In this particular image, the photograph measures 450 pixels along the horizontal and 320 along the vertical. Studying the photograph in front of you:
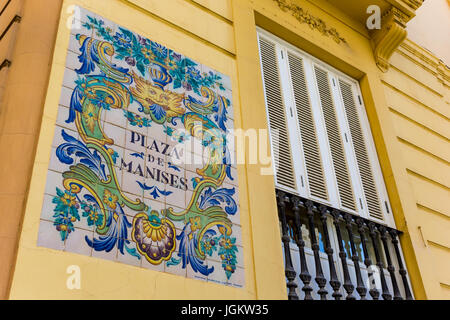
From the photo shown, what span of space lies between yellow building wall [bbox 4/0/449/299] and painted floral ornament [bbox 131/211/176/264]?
15 centimetres

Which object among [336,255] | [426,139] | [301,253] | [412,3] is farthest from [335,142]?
[412,3]

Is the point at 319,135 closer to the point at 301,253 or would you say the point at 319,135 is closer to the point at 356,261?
the point at 356,261

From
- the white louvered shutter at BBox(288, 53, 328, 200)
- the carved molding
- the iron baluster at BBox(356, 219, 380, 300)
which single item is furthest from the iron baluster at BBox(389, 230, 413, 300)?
the carved molding

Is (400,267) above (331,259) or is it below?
above

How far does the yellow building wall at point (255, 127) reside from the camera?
3553mm

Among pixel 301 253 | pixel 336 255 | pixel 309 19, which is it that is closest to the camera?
pixel 301 253

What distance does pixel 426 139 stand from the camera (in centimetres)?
779

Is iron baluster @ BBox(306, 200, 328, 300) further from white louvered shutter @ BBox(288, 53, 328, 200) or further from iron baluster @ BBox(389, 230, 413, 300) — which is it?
iron baluster @ BBox(389, 230, 413, 300)

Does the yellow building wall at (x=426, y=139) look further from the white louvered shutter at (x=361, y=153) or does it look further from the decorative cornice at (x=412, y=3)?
the decorative cornice at (x=412, y=3)

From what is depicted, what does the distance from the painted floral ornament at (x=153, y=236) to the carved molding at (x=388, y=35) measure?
501cm

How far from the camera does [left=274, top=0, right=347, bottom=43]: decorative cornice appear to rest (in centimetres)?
697

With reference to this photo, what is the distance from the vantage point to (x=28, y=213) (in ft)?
11.4

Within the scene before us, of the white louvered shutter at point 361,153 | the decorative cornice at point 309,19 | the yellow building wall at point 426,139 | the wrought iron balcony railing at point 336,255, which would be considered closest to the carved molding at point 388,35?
the yellow building wall at point 426,139

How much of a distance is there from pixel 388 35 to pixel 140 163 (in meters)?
5.06
